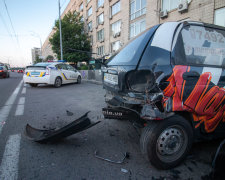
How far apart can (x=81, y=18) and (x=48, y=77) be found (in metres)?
27.3

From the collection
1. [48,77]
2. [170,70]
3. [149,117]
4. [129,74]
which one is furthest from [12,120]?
[48,77]

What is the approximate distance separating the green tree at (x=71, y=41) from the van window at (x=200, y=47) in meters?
25.9

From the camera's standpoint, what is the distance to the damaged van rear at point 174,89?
171 cm

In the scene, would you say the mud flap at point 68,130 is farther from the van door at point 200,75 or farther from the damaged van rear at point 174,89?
the van door at point 200,75

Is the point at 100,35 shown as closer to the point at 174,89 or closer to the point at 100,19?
the point at 100,19

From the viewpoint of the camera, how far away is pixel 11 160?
1.92 m

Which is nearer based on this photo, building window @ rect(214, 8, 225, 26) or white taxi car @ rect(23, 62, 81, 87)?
white taxi car @ rect(23, 62, 81, 87)

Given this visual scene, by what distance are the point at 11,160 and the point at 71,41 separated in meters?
27.5

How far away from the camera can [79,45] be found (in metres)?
27.1

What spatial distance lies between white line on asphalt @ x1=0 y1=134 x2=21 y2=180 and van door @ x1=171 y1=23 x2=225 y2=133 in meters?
1.99

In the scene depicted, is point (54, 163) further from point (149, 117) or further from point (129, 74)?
point (129, 74)

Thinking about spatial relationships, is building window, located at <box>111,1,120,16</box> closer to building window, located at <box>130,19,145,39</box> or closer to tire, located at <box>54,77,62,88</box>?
building window, located at <box>130,19,145,39</box>

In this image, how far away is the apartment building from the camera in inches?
378

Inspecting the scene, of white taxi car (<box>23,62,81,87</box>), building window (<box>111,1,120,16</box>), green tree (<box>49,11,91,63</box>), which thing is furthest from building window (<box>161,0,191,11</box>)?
green tree (<box>49,11,91,63</box>)
